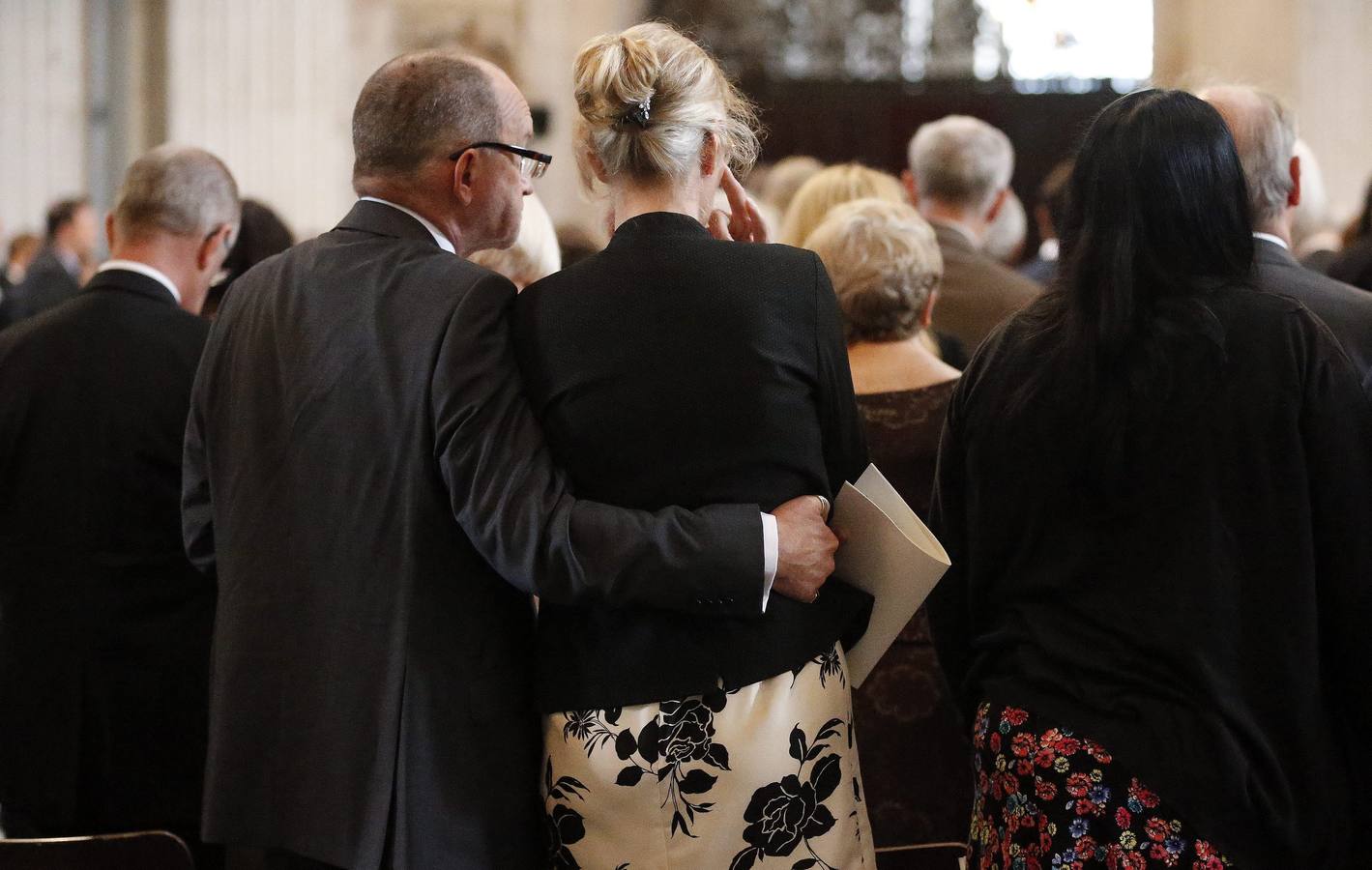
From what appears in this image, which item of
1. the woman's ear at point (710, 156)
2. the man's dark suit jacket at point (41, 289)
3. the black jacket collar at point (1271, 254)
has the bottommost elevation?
the man's dark suit jacket at point (41, 289)

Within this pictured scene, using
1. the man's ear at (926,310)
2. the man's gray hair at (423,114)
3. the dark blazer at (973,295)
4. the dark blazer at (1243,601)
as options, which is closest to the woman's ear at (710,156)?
the man's gray hair at (423,114)

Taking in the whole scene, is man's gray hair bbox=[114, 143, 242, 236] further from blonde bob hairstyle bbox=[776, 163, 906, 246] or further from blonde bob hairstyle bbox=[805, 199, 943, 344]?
blonde bob hairstyle bbox=[776, 163, 906, 246]

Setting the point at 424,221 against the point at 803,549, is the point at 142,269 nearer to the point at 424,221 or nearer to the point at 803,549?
the point at 424,221

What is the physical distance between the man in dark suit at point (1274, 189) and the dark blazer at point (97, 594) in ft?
6.85

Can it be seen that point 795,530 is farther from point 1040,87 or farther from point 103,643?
point 1040,87

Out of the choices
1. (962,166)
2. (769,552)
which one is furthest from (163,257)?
→ (962,166)

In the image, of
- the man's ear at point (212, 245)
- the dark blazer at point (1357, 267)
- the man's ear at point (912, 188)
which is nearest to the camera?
the man's ear at point (212, 245)

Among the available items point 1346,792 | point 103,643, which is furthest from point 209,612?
point 1346,792

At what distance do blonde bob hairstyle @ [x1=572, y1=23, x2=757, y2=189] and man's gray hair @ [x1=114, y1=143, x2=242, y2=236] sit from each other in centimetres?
123

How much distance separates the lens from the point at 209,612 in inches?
111

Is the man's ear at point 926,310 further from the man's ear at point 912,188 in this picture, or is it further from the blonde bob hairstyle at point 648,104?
the man's ear at point 912,188

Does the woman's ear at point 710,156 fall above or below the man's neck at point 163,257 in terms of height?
above

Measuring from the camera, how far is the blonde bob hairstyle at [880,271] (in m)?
2.91

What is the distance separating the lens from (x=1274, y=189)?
2.78 meters
